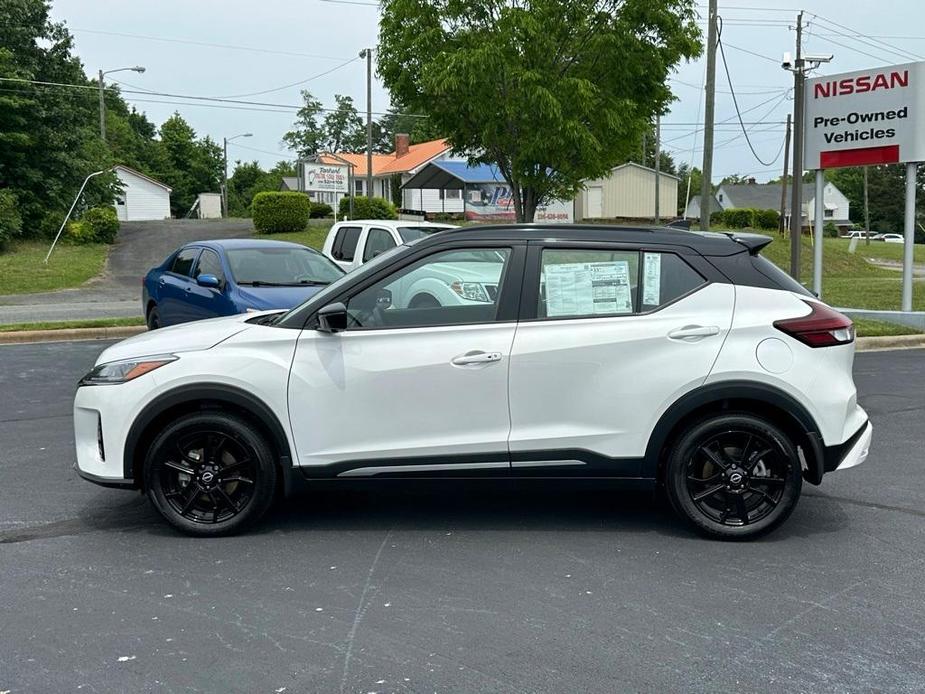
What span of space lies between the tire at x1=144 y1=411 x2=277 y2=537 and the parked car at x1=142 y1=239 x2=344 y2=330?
15.6ft

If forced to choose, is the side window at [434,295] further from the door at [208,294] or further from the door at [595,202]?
the door at [595,202]

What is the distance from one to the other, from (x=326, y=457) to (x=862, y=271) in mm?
33773

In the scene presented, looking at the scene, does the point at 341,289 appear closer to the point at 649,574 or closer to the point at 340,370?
the point at 340,370

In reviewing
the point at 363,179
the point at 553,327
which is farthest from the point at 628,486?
the point at 363,179

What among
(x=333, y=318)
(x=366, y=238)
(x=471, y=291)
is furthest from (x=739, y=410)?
(x=366, y=238)

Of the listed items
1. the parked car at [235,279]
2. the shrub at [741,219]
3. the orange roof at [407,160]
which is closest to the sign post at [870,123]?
the parked car at [235,279]

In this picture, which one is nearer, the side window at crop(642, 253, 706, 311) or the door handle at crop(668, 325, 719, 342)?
the door handle at crop(668, 325, 719, 342)

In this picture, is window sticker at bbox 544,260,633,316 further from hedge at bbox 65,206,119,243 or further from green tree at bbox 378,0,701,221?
hedge at bbox 65,206,119,243

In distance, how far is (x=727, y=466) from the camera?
190 inches

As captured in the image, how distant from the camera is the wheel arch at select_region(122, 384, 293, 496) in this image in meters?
4.76

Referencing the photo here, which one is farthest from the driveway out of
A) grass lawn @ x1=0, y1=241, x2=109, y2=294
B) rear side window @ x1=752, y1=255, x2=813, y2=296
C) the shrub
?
the shrub

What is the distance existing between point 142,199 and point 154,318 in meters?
58.9

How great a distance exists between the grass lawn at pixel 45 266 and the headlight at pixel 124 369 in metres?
18.6

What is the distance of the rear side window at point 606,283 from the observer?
4910 millimetres
